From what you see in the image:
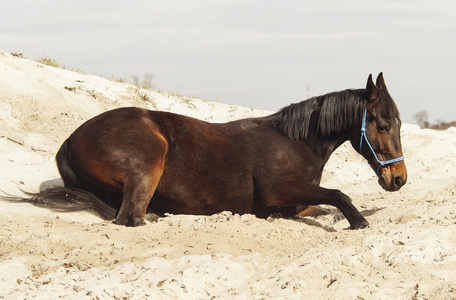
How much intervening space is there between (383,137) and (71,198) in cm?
304

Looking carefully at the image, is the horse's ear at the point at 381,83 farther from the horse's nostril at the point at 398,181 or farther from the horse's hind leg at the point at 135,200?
the horse's hind leg at the point at 135,200

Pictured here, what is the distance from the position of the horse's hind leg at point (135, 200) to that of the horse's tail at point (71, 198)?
0.37 meters

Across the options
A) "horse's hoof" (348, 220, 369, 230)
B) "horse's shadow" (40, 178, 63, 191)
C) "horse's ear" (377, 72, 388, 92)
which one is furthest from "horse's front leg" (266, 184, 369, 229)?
"horse's shadow" (40, 178, 63, 191)

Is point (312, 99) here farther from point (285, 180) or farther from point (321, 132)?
point (285, 180)

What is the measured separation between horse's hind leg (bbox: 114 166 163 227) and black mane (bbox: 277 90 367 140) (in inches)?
62.6

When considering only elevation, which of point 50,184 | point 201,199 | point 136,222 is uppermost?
point 201,199

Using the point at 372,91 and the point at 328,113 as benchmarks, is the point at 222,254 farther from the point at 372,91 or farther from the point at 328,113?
the point at 372,91

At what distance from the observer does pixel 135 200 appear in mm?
5027

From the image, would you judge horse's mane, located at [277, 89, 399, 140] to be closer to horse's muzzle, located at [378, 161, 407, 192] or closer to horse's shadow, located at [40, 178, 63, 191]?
horse's muzzle, located at [378, 161, 407, 192]

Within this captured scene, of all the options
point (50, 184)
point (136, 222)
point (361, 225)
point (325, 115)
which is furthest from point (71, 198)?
point (361, 225)

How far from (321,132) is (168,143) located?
5.11ft

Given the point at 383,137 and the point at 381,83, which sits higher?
the point at 381,83

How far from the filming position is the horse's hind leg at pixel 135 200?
16.5 feet

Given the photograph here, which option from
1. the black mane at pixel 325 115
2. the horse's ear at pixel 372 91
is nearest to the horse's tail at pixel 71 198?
the black mane at pixel 325 115
